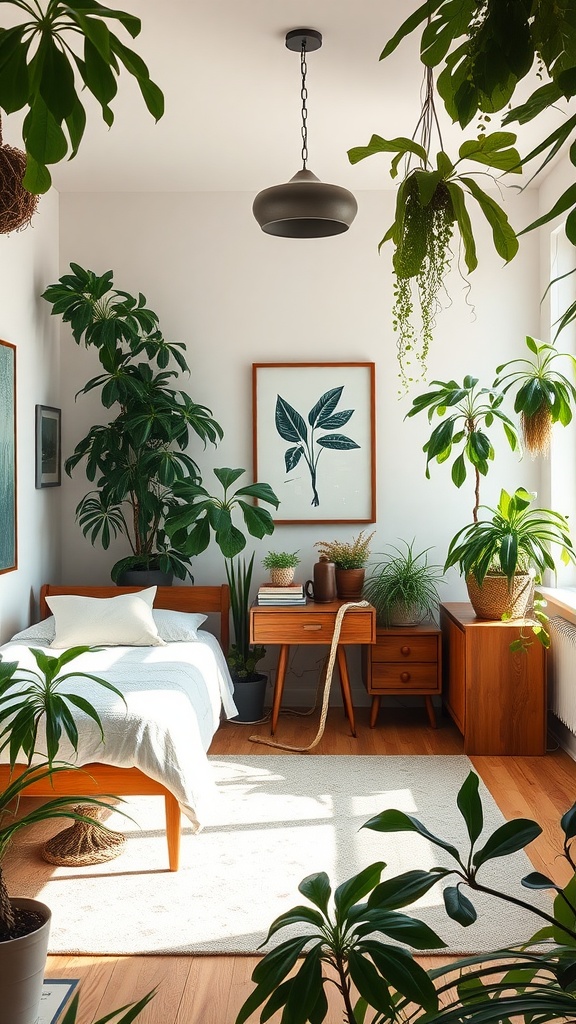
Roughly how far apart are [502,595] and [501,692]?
0.46 metres

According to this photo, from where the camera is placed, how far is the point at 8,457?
4.24m

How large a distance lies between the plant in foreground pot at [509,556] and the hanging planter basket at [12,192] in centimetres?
241

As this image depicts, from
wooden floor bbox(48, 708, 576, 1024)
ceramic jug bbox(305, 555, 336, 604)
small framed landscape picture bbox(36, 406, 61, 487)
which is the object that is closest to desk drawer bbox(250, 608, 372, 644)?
ceramic jug bbox(305, 555, 336, 604)

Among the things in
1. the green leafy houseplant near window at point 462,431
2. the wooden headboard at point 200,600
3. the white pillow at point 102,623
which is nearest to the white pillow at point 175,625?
the white pillow at point 102,623

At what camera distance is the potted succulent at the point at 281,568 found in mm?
4828

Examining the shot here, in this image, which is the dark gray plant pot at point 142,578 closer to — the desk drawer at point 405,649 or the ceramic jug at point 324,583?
the ceramic jug at point 324,583

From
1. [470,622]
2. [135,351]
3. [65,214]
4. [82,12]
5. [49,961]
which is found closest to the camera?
[82,12]

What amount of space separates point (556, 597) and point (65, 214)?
134 inches

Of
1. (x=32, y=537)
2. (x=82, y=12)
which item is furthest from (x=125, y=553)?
(x=82, y=12)

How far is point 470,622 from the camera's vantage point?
4426mm

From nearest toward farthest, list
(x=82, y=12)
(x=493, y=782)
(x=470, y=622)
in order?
1. (x=82, y=12)
2. (x=493, y=782)
3. (x=470, y=622)

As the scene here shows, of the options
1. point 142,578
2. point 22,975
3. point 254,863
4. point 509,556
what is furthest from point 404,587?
point 22,975

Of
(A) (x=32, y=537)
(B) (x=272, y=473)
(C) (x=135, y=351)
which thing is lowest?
(A) (x=32, y=537)

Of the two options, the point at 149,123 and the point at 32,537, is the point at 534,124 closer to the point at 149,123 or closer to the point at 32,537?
the point at 149,123
